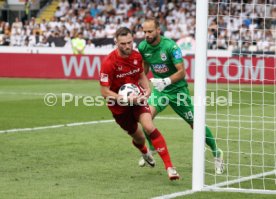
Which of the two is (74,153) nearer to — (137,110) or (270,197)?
(137,110)

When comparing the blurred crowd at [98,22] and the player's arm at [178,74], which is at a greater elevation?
the player's arm at [178,74]

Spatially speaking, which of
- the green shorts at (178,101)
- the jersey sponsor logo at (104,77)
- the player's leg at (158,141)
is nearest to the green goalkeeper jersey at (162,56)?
the green shorts at (178,101)

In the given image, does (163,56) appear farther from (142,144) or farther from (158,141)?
(158,141)

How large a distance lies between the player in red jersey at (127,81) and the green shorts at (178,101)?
3.33 ft

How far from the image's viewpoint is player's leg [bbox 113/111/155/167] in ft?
34.5

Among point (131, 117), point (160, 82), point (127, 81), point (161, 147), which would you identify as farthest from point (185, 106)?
point (161, 147)

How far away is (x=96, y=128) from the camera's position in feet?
53.3

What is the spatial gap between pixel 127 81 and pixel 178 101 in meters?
1.37

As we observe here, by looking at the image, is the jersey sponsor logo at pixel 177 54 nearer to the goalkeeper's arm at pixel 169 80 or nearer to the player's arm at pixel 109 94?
the goalkeeper's arm at pixel 169 80

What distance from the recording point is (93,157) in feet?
39.3

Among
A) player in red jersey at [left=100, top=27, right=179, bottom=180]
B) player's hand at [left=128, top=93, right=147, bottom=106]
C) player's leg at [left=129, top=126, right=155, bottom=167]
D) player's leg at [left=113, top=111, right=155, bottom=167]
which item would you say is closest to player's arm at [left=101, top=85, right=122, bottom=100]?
player in red jersey at [left=100, top=27, right=179, bottom=180]

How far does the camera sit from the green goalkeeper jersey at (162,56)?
1093 cm

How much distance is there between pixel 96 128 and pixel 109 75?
20.6 feet

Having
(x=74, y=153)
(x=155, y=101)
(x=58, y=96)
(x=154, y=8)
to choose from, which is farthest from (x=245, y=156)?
(x=154, y=8)
